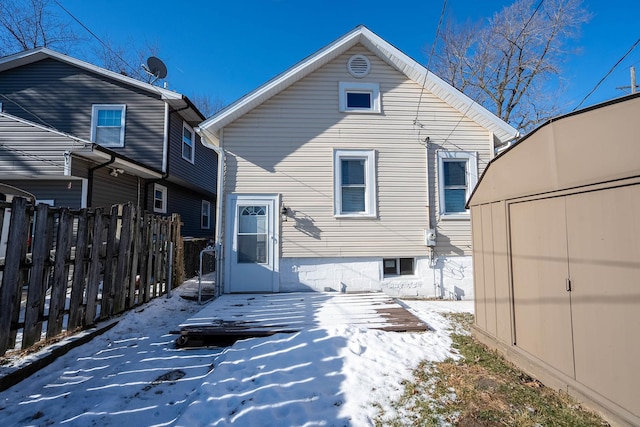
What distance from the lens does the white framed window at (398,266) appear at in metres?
7.44

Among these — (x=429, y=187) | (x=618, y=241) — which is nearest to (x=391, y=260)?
(x=429, y=187)

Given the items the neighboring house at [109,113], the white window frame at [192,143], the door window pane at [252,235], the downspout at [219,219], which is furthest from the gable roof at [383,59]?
the white window frame at [192,143]

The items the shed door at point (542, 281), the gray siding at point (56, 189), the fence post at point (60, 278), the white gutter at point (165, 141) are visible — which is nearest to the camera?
the shed door at point (542, 281)

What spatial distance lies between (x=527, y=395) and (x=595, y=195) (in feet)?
6.29

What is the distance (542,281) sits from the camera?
3.14 meters

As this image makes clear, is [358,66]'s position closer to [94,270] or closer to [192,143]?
[94,270]

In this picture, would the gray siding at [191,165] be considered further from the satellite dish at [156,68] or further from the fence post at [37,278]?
the fence post at [37,278]

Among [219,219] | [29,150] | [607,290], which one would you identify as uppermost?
[29,150]

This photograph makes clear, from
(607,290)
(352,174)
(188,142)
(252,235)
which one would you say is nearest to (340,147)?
(352,174)

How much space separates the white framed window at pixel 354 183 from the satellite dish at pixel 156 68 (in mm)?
9526

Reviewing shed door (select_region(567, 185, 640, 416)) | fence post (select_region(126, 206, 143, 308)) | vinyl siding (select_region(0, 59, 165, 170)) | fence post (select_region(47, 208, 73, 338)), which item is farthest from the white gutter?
shed door (select_region(567, 185, 640, 416))

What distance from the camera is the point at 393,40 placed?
7379mm

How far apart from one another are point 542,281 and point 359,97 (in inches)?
233

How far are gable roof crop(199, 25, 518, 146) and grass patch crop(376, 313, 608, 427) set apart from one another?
587 centimetres
